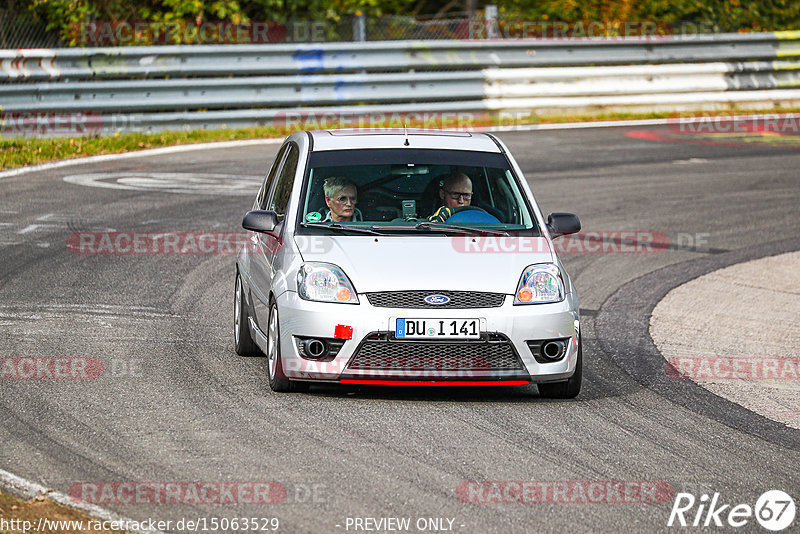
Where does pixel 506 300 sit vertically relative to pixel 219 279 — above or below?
above

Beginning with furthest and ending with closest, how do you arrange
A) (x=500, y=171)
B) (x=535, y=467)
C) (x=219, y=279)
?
1. (x=219, y=279)
2. (x=500, y=171)
3. (x=535, y=467)

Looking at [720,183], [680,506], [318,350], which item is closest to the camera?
[680,506]

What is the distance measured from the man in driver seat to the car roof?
0.26m

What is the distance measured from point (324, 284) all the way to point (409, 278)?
1.61 feet

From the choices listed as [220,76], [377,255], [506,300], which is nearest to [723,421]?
[506,300]

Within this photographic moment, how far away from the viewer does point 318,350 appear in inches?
288

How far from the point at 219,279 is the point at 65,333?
2447 millimetres

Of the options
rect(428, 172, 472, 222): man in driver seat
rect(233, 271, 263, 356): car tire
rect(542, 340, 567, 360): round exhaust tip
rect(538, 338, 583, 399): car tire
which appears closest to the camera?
rect(542, 340, 567, 360): round exhaust tip

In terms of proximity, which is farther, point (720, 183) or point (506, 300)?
point (720, 183)

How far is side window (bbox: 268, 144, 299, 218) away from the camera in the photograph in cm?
854

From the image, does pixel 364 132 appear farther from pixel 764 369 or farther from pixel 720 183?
pixel 720 183

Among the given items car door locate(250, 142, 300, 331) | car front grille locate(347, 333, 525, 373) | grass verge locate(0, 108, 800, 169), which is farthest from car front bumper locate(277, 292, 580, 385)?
grass verge locate(0, 108, 800, 169)

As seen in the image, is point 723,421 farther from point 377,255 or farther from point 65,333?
point 65,333

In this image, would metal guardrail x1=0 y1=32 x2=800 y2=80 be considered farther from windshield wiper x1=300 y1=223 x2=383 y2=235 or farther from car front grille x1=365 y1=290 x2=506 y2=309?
car front grille x1=365 y1=290 x2=506 y2=309
